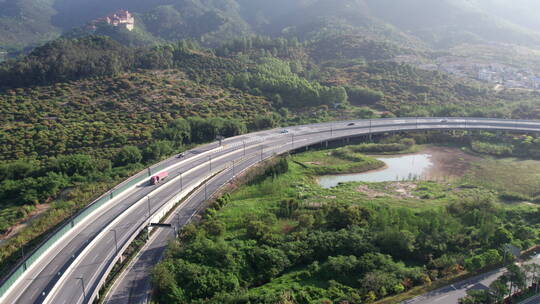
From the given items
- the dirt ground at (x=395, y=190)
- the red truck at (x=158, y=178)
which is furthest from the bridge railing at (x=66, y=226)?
the dirt ground at (x=395, y=190)

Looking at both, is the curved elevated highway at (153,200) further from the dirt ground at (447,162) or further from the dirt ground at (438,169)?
the dirt ground at (438,169)

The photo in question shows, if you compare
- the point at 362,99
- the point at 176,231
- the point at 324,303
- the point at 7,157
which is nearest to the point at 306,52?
the point at 362,99

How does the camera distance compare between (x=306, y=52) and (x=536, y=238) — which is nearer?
(x=536, y=238)

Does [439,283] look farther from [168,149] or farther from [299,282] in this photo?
[168,149]

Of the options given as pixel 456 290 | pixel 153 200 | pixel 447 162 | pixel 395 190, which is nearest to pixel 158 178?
pixel 153 200

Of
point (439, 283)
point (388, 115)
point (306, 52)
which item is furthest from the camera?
point (306, 52)

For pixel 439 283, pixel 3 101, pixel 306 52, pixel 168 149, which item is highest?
pixel 306 52

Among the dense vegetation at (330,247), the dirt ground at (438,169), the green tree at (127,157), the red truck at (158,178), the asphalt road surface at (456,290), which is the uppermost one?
the green tree at (127,157)
